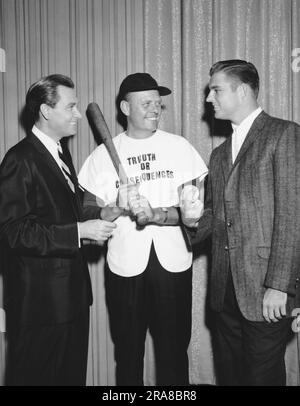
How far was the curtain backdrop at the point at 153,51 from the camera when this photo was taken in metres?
2.46

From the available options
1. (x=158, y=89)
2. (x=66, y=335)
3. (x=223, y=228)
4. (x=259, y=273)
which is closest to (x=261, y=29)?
(x=158, y=89)

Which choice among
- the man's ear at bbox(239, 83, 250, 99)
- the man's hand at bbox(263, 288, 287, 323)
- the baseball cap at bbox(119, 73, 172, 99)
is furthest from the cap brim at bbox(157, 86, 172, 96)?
the man's hand at bbox(263, 288, 287, 323)

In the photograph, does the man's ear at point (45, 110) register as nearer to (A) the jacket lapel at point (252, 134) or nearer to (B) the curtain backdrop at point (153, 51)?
(B) the curtain backdrop at point (153, 51)

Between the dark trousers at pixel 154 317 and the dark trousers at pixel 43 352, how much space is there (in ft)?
0.86

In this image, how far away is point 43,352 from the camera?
1815mm

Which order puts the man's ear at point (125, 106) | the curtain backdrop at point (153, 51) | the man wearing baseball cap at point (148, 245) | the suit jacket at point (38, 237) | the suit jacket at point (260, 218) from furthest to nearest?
the curtain backdrop at point (153, 51) → the man's ear at point (125, 106) → the man wearing baseball cap at point (148, 245) → the suit jacket at point (38, 237) → the suit jacket at point (260, 218)

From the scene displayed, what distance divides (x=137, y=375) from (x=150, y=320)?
27 cm

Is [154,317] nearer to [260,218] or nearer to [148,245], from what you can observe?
[148,245]

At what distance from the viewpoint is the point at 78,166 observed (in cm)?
256

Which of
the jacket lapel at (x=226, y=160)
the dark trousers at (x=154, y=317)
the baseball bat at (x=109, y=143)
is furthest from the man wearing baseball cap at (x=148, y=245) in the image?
the jacket lapel at (x=226, y=160)

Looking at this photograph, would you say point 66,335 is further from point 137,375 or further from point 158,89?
point 158,89

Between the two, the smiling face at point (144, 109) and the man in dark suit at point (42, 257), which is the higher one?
the smiling face at point (144, 109)

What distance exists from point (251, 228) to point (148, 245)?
0.55 meters

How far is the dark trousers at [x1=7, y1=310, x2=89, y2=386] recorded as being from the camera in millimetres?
1808
